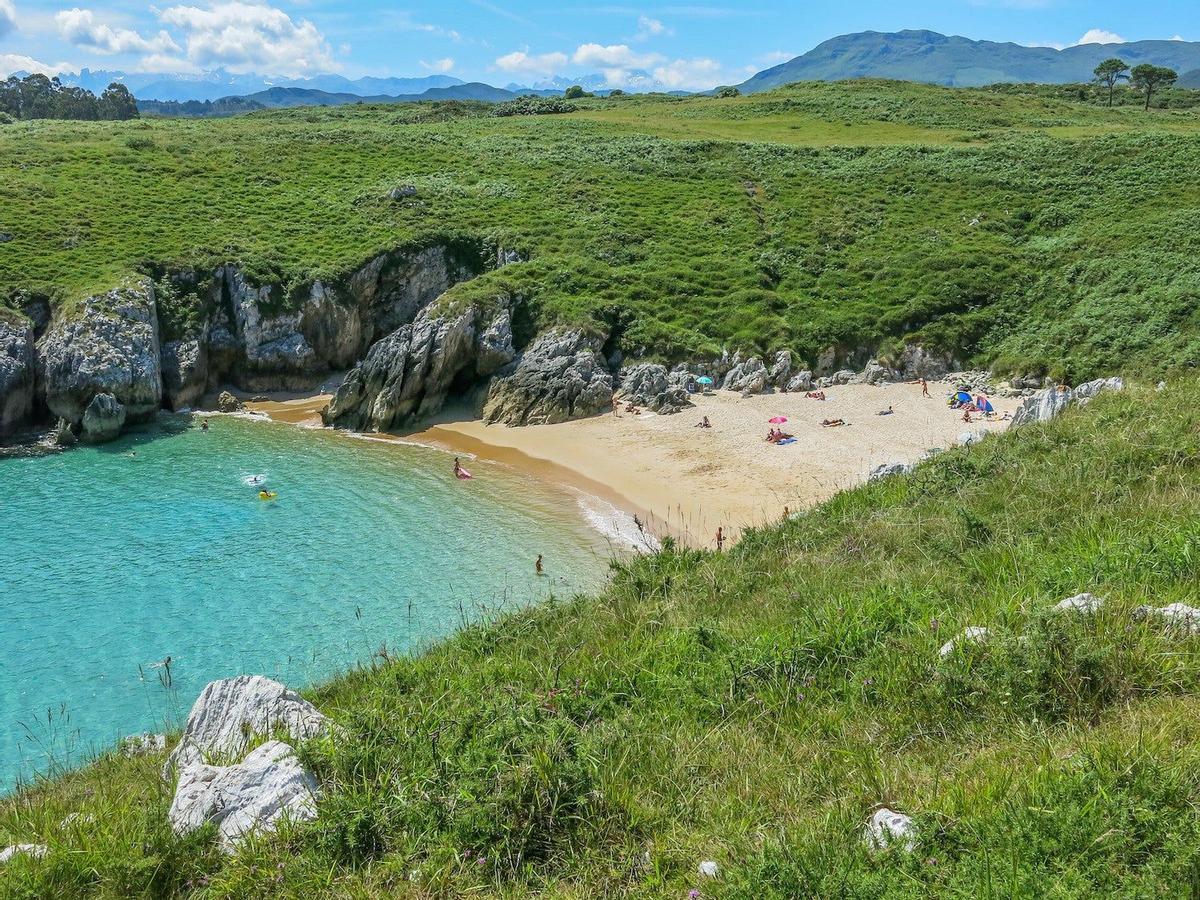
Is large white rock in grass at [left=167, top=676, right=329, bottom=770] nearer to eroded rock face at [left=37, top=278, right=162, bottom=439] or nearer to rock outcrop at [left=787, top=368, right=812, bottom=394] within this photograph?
Result: rock outcrop at [left=787, top=368, right=812, bottom=394]

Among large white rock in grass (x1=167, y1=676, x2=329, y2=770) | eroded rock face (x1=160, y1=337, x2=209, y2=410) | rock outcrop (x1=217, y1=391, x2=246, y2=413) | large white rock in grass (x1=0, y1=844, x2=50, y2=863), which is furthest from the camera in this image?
rock outcrop (x1=217, y1=391, x2=246, y2=413)

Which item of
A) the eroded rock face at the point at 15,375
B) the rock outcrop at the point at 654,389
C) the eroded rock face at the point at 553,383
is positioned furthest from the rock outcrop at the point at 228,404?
the rock outcrop at the point at 654,389

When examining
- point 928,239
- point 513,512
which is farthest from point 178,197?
point 928,239

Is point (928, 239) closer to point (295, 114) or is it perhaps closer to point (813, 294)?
point (813, 294)

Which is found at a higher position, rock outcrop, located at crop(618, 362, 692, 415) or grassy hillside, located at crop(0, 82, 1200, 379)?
grassy hillside, located at crop(0, 82, 1200, 379)

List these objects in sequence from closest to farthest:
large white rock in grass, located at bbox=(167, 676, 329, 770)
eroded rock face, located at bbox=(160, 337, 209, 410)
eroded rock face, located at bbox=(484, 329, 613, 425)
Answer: large white rock in grass, located at bbox=(167, 676, 329, 770), eroded rock face, located at bbox=(484, 329, 613, 425), eroded rock face, located at bbox=(160, 337, 209, 410)

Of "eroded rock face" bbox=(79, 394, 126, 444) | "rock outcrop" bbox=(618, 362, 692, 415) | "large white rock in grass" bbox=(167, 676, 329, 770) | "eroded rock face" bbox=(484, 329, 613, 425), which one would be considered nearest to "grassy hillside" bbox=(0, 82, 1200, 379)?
"rock outcrop" bbox=(618, 362, 692, 415)

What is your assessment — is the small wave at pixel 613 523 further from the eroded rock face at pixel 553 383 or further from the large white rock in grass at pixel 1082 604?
the large white rock in grass at pixel 1082 604
